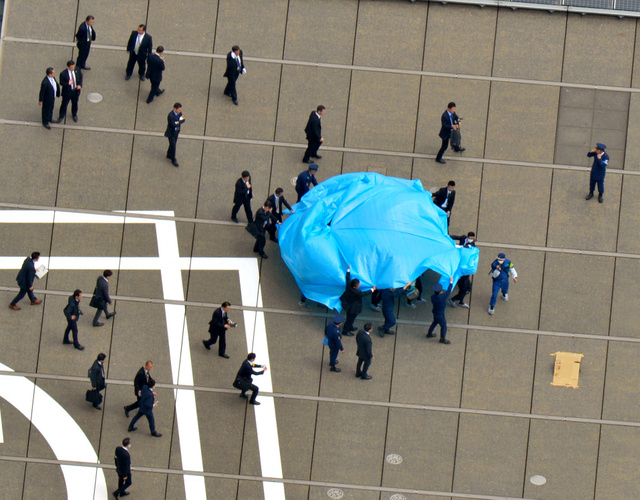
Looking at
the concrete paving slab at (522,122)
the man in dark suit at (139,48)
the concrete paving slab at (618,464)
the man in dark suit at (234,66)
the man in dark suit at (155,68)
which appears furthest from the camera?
the concrete paving slab at (522,122)

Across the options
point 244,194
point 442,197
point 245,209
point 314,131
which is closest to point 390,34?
point 314,131

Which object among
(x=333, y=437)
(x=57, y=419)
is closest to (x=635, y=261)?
(x=333, y=437)

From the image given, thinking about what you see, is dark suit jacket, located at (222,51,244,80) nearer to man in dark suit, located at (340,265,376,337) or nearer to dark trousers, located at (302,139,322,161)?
dark trousers, located at (302,139,322,161)

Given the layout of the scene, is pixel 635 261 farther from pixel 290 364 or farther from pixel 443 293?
pixel 290 364

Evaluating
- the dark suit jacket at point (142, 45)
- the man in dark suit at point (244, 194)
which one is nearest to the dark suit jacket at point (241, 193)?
the man in dark suit at point (244, 194)

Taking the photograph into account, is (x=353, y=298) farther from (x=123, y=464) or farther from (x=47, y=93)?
(x=47, y=93)

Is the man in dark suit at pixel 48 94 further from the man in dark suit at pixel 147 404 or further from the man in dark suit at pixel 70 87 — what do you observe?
the man in dark suit at pixel 147 404
